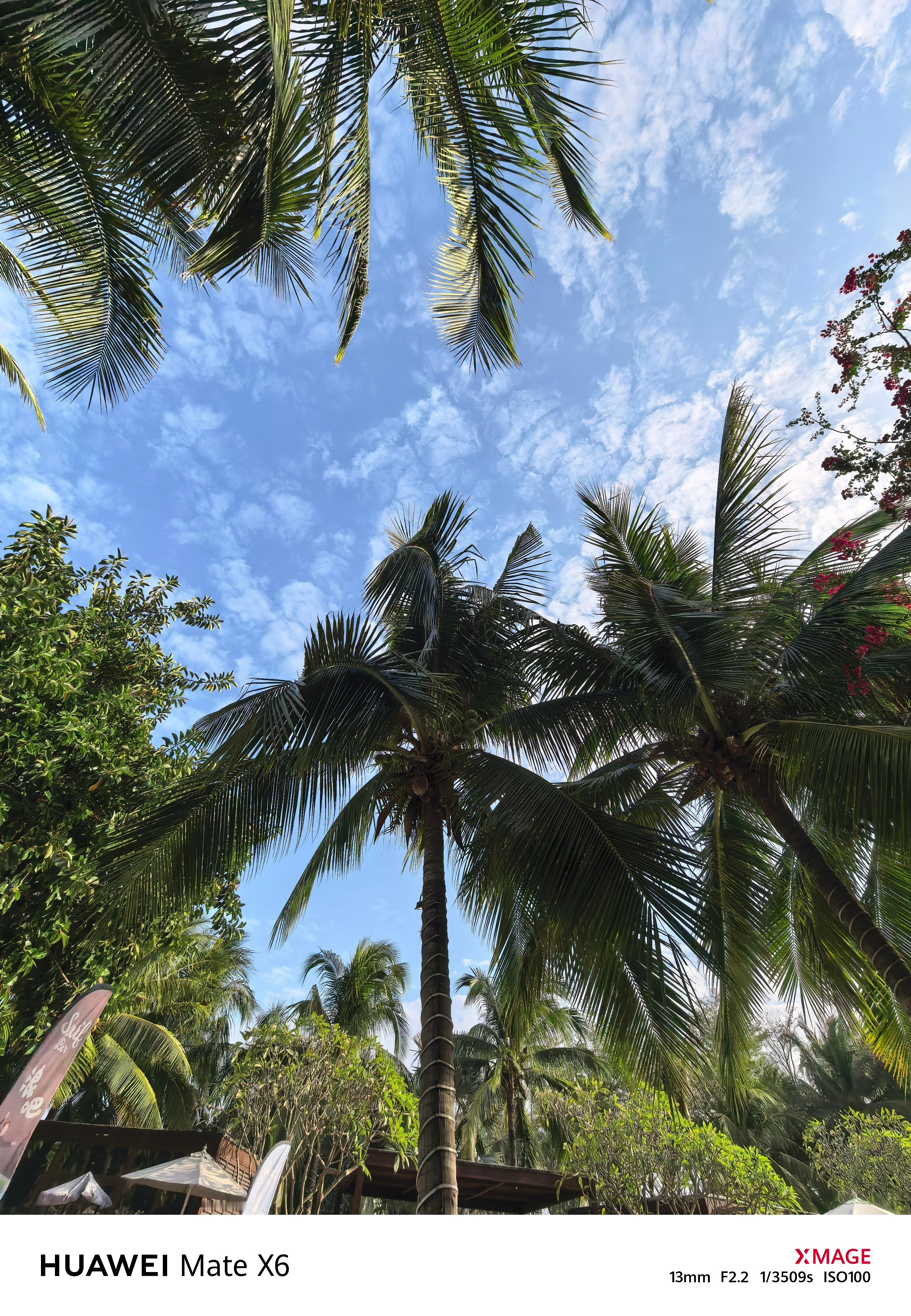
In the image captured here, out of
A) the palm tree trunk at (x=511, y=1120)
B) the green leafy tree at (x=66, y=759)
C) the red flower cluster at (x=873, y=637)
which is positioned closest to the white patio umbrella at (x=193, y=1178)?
the green leafy tree at (x=66, y=759)

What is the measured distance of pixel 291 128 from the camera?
3.65 meters

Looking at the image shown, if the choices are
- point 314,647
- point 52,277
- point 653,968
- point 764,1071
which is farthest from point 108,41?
point 764,1071

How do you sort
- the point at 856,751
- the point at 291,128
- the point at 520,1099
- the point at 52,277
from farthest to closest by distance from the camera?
1. the point at 520,1099
2. the point at 856,751
3. the point at 52,277
4. the point at 291,128

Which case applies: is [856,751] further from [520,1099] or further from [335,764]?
[520,1099]

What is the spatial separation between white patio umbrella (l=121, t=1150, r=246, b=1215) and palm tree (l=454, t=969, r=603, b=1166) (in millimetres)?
8946

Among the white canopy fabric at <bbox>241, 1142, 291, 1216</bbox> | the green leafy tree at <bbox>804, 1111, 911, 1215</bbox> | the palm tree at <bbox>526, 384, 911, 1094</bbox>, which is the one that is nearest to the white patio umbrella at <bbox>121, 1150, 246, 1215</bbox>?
the white canopy fabric at <bbox>241, 1142, 291, 1216</bbox>

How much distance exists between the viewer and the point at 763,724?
6352 mm

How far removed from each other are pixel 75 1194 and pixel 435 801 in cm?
703

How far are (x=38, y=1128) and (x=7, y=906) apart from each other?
7023mm

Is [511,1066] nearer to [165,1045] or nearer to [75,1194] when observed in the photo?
[165,1045]
